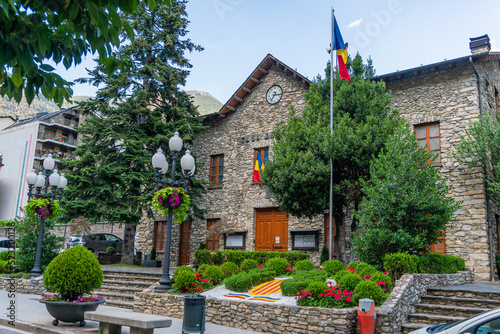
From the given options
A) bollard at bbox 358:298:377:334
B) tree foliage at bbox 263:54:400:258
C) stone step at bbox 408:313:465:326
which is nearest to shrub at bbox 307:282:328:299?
bollard at bbox 358:298:377:334

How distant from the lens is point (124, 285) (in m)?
14.3

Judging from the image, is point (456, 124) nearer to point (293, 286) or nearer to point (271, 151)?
point (271, 151)

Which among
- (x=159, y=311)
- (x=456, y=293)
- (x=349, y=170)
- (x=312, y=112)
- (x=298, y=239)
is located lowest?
(x=159, y=311)

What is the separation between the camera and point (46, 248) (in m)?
16.7

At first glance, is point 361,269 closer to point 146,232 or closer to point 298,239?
point 298,239

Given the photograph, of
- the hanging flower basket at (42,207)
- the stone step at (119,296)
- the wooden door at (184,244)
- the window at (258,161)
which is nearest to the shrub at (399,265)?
the stone step at (119,296)

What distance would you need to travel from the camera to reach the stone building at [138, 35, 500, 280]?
47.0 feet

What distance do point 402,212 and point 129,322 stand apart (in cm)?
743

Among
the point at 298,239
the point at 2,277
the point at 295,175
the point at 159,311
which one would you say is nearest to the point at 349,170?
→ the point at 295,175

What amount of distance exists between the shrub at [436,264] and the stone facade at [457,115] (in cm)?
169

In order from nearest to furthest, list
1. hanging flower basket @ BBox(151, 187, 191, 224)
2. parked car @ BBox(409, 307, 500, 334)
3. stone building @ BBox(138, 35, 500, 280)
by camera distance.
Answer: parked car @ BBox(409, 307, 500, 334) → hanging flower basket @ BBox(151, 187, 191, 224) → stone building @ BBox(138, 35, 500, 280)

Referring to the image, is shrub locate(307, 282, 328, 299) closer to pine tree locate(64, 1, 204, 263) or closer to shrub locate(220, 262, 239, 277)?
shrub locate(220, 262, 239, 277)

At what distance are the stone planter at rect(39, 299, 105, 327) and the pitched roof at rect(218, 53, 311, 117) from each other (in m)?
13.3

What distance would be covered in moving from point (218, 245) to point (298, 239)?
4.25 m
